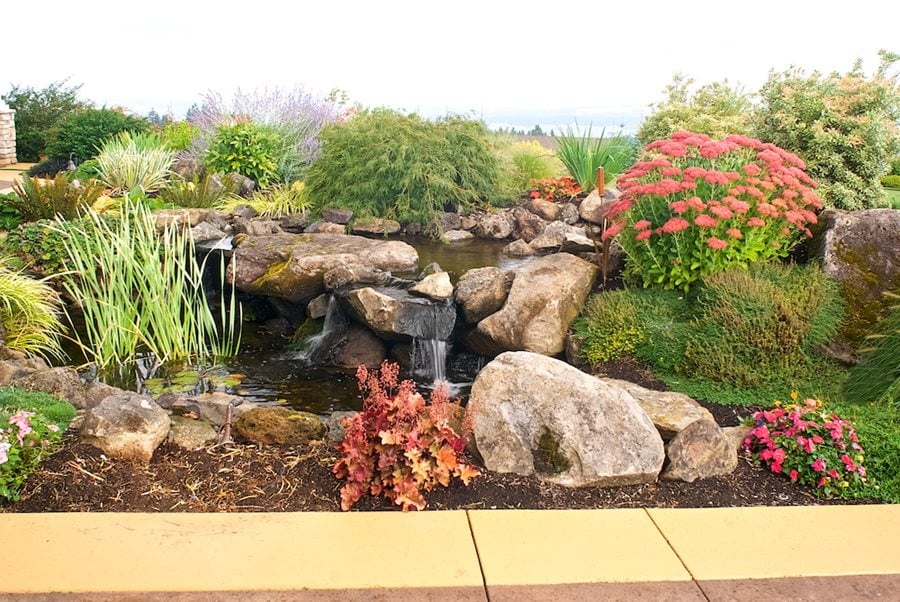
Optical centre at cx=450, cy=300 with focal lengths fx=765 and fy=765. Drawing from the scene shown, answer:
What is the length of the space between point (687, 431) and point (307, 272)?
436cm

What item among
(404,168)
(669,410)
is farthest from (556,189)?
(669,410)

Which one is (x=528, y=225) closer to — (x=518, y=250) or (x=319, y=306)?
(x=518, y=250)

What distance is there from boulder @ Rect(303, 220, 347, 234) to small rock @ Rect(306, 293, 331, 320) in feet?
8.40

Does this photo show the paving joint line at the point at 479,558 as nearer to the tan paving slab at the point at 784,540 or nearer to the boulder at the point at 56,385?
the tan paving slab at the point at 784,540

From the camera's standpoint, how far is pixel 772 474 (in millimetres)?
3877

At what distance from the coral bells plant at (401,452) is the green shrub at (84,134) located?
13.9 metres

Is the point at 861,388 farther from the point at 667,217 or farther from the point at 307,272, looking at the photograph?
the point at 307,272

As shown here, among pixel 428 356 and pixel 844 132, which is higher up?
pixel 844 132

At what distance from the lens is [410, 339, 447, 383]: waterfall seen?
684 cm

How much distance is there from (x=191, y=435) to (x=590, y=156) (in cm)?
878

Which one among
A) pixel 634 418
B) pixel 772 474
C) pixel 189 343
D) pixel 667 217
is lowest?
pixel 189 343

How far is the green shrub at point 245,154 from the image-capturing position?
12375 millimetres

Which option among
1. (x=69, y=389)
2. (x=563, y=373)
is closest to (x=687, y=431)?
(x=563, y=373)

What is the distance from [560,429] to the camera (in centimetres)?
373
